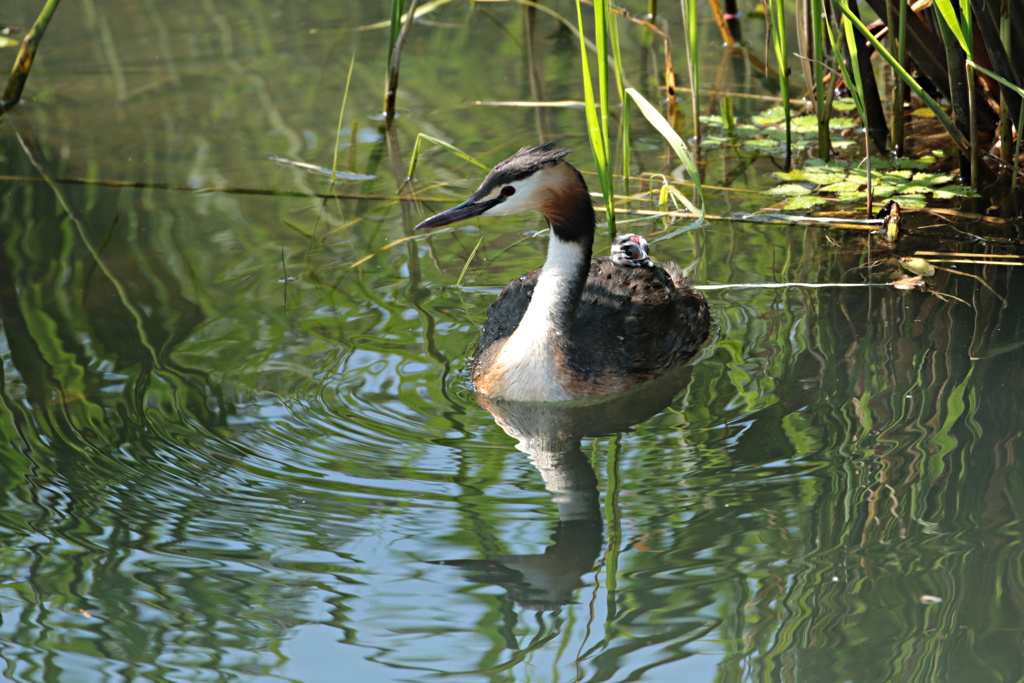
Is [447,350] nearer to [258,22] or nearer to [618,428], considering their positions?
[618,428]

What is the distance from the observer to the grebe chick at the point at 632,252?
487 cm

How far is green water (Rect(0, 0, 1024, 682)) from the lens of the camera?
305 cm

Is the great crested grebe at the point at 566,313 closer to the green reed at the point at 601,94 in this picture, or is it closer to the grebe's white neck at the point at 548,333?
the grebe's white neck at the point at 548,333

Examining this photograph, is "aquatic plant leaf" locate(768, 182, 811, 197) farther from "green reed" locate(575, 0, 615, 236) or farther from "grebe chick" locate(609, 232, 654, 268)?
"green reed" locate(575, 0, 615, 236)

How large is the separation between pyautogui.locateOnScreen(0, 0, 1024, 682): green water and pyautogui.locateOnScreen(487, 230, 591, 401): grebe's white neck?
5.1 inches

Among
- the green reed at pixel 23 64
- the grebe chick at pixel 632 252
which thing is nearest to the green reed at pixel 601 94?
the grebe chick at pixel 632 252

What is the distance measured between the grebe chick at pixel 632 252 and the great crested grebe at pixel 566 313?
0.03 m

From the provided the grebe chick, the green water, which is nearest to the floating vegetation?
the green water

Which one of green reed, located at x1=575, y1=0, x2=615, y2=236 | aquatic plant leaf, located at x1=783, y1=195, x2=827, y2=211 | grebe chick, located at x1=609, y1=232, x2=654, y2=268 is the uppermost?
green reed, located at x1=575, y1=0, x2=615, y2=236

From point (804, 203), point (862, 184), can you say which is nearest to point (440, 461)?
point (804, 203)

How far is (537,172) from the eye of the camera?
167 inches

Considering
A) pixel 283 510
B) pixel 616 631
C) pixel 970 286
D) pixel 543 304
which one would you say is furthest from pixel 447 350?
pixel 970 286

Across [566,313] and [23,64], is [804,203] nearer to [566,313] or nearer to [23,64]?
[566,313]

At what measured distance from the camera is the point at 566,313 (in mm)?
4469
